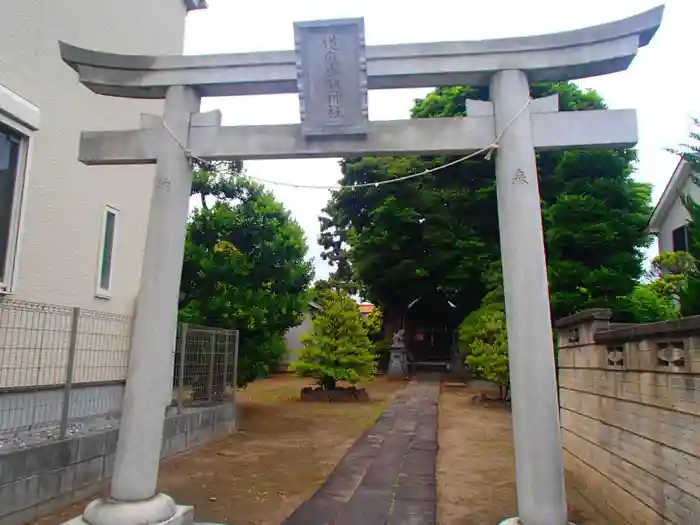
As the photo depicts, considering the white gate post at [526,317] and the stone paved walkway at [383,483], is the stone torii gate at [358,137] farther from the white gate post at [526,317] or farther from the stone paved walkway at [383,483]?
the stone paved walkway at [383,483]

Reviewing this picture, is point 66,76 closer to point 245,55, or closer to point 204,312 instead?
point 245,55

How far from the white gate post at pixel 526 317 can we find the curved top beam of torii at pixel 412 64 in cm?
20

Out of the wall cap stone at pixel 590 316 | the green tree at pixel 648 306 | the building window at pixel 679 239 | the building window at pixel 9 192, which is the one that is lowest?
the wall cap stone at pixel 590 316

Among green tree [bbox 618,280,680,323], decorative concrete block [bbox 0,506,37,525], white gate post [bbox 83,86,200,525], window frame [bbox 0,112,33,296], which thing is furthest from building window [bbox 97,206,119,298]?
green tree [bbox 618,280,680,323]

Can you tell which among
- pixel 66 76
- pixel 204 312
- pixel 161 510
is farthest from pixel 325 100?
pixel 204 312

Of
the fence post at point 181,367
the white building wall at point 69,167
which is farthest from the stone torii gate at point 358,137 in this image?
the fence post at point 181,367

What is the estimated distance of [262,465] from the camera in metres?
7.29

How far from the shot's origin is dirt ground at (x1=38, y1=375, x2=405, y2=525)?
5430 mm

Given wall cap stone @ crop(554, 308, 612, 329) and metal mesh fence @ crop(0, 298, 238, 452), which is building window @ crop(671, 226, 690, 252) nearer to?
wall cap stone @ crop(554, 308, 612, 329)

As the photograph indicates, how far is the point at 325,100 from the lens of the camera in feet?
Answer: 14.5

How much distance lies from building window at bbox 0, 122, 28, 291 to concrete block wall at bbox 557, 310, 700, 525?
246 inches

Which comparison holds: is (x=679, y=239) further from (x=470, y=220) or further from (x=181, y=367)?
(x=181, y=367)

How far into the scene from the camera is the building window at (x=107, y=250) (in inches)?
303

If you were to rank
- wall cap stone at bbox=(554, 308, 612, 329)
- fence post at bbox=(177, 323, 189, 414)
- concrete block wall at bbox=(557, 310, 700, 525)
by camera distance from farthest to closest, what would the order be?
fence post at bbox=(177, 323, 189, 414) < wall cap stone at bbox=(554, 308, 612, 329) < concrete block wall at bbox=(557, 310, 700, 525)
